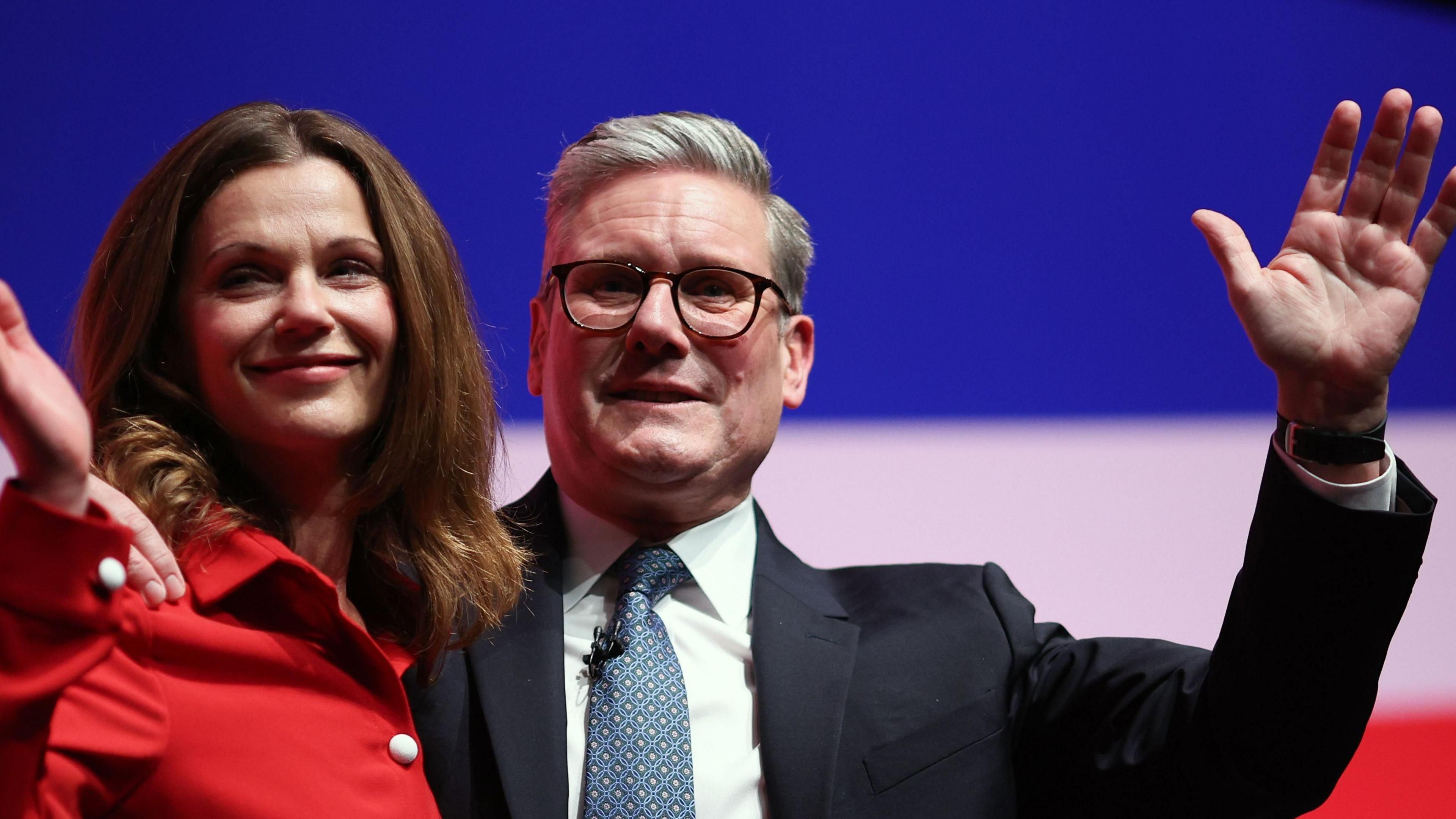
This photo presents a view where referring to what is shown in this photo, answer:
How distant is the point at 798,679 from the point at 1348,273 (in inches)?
35.3

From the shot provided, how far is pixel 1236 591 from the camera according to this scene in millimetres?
1618

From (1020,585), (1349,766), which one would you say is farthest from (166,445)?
(1349,766)

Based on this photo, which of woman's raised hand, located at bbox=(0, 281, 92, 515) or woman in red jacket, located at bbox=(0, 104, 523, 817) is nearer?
woman's raised hand, located at bbox=(0, 281, 92, 515)

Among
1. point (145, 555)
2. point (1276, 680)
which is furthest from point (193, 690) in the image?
point (1276, 680)

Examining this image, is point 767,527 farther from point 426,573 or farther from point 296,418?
point 296,418

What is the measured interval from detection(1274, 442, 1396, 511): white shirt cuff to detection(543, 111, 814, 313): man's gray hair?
875 millimetres

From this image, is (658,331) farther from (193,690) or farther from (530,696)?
(193,690)

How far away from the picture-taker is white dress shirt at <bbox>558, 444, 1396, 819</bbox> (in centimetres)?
168

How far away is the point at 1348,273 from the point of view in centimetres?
160

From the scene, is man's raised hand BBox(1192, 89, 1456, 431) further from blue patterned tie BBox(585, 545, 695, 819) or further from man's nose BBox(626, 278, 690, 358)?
blue patterned tie BBox(585, 545, 695, 819)

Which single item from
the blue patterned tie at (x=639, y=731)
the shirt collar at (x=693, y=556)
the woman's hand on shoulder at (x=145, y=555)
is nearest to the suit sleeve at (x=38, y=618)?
the woman's hand on shoulder at (x=145, y=555)

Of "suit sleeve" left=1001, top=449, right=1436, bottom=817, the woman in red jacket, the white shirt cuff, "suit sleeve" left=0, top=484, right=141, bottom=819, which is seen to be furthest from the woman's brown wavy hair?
the white shirt cuff

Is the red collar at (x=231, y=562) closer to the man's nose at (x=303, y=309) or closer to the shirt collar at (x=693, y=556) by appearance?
the man's nose at (x=303, y=309)

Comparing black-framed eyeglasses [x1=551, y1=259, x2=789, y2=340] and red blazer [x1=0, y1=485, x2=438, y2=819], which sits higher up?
black-framed eyeglasses [x1=551, y1=259, x2=789, y2=340]
